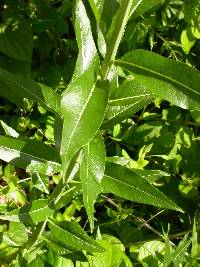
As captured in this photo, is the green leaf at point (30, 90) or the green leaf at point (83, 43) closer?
the green leaf at point (83, 43)

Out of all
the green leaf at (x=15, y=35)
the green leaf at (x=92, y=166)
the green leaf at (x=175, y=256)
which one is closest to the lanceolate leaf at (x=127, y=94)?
the green leaf at (x=92, y=166)

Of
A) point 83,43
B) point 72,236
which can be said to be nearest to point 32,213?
point 72,236

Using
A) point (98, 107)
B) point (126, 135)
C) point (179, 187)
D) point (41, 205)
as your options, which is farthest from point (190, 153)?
point (98, 107)

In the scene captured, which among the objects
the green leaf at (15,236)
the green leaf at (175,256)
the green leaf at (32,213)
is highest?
the green leaf at (32,213)

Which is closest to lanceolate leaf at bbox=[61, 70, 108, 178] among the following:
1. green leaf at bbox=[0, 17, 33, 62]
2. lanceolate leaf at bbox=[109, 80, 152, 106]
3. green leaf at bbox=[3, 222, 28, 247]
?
lanceolate leaf at bbox=[109, 80, 152, 106]

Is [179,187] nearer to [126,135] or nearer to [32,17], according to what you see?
[126,135]

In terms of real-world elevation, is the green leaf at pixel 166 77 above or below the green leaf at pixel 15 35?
above

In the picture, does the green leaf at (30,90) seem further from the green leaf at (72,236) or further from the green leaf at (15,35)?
the green leaf at (15,35)
